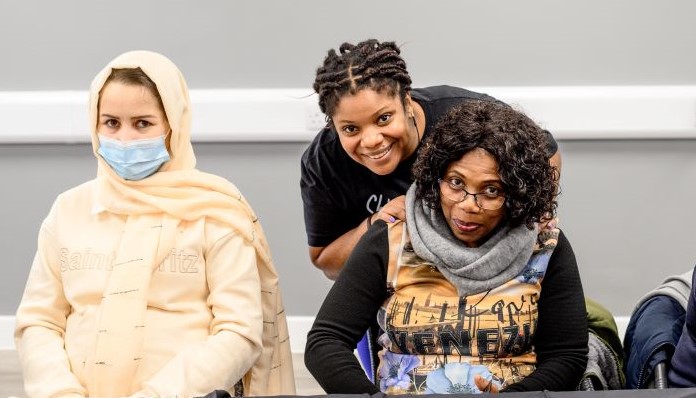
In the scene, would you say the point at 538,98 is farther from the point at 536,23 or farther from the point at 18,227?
the point at 18,227

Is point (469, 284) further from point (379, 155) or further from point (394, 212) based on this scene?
point (379, 155)

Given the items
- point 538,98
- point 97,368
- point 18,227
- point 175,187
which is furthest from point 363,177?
point 18,227

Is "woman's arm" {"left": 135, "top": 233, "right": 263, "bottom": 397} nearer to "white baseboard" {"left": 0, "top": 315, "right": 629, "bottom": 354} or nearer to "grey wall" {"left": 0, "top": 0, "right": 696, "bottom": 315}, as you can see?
"grey wall" {"left": 0, "top": 0, "right": 696, "bottom": 315}

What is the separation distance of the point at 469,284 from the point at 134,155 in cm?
76

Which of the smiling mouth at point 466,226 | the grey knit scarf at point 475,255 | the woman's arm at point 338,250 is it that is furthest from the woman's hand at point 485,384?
the woman's arm at point 338,250

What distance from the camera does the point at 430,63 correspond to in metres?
3.39

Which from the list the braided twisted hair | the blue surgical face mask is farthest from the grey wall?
the blue surgical face mask

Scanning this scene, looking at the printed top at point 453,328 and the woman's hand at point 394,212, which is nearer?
the printed top at point 453,328

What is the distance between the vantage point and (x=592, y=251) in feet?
11.5

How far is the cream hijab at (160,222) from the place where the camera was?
2.04 metres

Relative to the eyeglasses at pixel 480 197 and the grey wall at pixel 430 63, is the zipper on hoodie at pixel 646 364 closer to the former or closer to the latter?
the eyeglasses at pixel 480 197

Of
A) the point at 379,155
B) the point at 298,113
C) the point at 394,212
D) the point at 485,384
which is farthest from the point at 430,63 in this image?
the point at 485,384

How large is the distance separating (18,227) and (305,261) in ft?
3.47

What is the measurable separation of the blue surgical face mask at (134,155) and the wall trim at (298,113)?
47.5 inches
